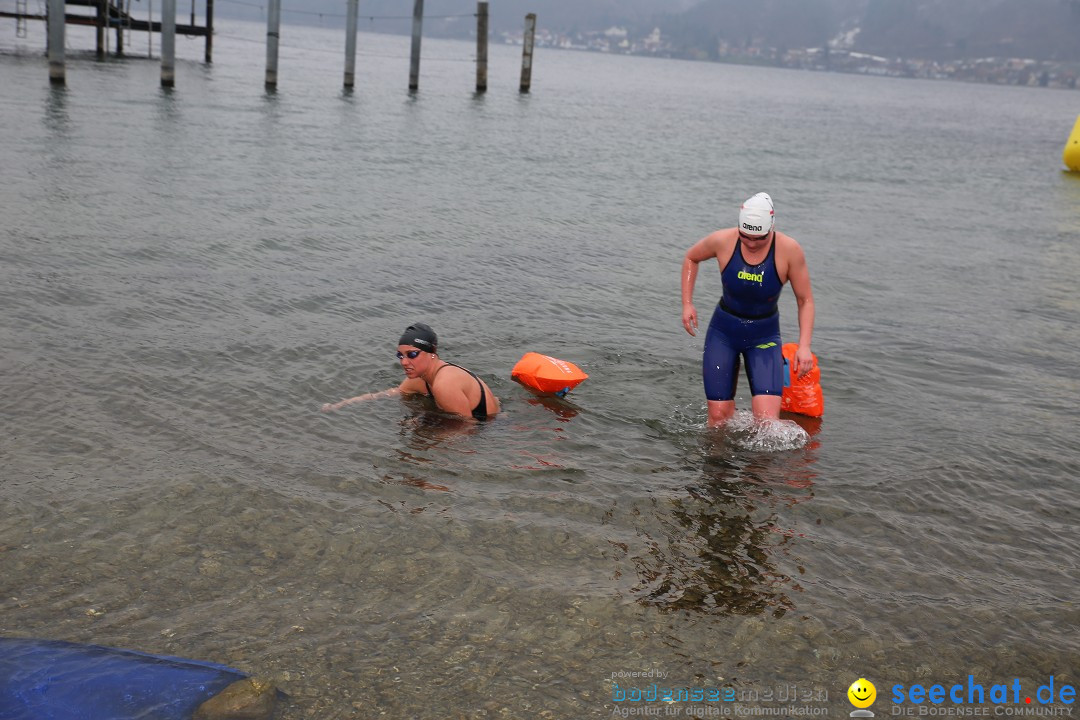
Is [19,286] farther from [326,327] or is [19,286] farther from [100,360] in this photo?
[326,327]

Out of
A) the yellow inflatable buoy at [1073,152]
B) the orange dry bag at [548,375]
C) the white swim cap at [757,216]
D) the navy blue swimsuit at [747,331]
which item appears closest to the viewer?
the white swim cap at [757,216]

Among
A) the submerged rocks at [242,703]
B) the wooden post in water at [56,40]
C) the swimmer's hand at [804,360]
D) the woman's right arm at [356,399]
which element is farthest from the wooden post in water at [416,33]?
the submerged rocks at [242,703]

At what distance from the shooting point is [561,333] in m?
11.4

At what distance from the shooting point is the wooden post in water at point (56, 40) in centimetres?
2766

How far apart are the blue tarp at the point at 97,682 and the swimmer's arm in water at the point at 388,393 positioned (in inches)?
149

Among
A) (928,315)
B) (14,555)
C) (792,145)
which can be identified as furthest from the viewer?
(792,145)

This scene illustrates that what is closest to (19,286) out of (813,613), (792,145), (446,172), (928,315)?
(813,613)

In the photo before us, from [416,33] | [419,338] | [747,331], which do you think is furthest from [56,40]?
[747,331]

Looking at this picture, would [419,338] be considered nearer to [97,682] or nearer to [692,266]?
[692,266]

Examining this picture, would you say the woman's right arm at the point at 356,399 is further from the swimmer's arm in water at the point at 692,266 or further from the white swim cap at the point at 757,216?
the white swim cap at the point at 757,216

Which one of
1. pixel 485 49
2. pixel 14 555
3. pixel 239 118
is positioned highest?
pixel 485 49

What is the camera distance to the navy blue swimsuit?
299 inches

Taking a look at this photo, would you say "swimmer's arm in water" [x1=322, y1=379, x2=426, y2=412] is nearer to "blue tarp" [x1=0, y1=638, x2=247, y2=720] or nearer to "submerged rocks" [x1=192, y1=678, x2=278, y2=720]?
"blue tarp" [x1=0, y1=638, x2=247, y2=720]

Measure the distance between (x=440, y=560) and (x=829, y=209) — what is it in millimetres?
19213
